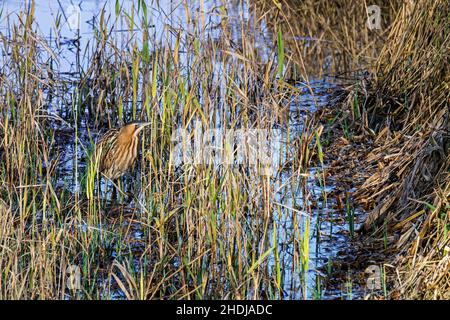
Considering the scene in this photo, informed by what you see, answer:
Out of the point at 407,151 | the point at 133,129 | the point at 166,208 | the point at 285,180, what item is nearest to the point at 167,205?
the point at 166,208

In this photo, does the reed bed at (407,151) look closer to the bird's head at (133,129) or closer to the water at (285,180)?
the water at (285,180)

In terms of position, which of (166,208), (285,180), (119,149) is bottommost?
(166,208)

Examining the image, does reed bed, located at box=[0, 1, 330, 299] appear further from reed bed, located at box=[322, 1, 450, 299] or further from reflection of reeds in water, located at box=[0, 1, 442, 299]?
reed bed, located at box=[322, 1, 450, 299]

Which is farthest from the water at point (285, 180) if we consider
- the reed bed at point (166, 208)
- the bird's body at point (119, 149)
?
the bird's body at point (119, 149)

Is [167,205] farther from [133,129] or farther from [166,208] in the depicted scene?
[133,129]

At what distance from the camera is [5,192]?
4367 mm

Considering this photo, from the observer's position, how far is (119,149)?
465 cm

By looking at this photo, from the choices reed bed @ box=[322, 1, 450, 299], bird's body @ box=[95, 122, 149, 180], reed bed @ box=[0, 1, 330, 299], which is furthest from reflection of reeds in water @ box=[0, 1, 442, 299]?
reed bed @ box=[322, 1, 450, 299]

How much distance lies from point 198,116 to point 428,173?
1020 mm

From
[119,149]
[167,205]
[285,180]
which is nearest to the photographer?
[167,205]

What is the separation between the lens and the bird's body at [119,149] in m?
4.69

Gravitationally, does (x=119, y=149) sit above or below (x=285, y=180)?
above

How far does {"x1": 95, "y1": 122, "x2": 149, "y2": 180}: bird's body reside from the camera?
15.4 feet

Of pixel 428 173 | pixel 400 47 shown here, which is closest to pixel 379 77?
pixel 400 47
